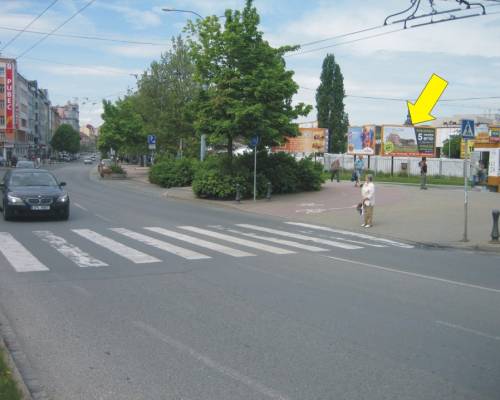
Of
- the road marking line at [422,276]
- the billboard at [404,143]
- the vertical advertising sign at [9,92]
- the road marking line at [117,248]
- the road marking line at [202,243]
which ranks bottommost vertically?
the road marking line at [422,276]

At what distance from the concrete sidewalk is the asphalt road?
2929 millimetres

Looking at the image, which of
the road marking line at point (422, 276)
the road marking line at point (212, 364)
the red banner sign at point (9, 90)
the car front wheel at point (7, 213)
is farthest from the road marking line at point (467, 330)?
the red banner sign at point (9, 90)

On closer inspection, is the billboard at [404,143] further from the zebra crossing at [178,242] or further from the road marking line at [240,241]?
the road marking line at [240,241]

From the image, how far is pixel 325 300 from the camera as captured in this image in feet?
26.8

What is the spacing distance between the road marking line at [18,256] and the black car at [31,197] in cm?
330

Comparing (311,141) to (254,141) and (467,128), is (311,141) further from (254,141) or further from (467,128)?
(467,128)

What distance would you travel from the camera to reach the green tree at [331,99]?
7919 cm

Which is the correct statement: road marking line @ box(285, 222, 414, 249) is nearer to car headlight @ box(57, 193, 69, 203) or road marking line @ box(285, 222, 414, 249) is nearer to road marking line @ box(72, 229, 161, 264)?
road marking line @ box(72, 229, 161, 264)

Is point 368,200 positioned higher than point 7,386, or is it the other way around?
point 368,200

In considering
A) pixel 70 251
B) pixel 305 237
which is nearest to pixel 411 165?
pixel 305 237

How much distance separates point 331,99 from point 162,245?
68166mm

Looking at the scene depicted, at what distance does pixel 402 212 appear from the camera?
2161 centimetres

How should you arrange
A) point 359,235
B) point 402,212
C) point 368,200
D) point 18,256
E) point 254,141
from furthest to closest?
point 254,141, point 402,212, point 368,200, point 359,235, point 18,256

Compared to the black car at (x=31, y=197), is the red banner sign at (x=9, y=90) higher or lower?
higher
